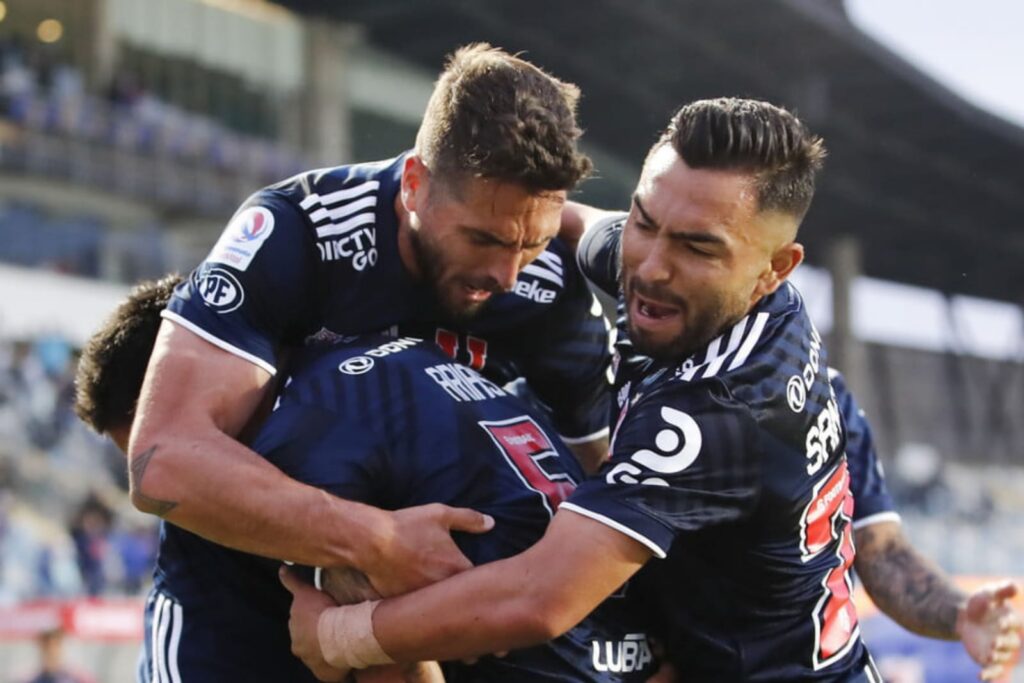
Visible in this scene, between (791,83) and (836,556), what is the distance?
28661 mm

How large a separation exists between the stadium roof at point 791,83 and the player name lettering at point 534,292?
22660mm

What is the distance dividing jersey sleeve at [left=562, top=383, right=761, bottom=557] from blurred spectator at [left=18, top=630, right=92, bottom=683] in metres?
7.73

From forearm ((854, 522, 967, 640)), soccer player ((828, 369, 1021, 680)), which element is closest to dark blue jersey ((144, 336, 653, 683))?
soccer player ((828, 369, 1021, 680))

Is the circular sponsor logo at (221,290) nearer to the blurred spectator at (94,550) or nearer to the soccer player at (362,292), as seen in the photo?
A: the soccer player at (362,292)

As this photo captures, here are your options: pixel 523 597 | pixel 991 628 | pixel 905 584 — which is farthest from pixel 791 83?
pixel 523 597

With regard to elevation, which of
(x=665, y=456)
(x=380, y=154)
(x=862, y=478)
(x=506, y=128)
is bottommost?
(x=380, y=154)

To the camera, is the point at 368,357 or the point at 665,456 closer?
the point at 665,456

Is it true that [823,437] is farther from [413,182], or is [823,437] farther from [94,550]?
[94,550]

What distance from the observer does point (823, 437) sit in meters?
3.37

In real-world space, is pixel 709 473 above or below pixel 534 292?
below

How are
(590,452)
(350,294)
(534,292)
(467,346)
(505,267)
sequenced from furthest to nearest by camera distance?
1. (590,452)
2. (534,292)
3. (467,346)
4. (350,294)
5. (505,267)

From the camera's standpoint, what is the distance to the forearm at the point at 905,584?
4.63 metres

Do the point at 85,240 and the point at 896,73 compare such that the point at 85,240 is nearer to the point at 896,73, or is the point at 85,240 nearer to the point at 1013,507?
the point at 896,73

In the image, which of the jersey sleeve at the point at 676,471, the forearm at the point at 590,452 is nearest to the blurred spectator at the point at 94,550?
the forearm at the point at 590,452
